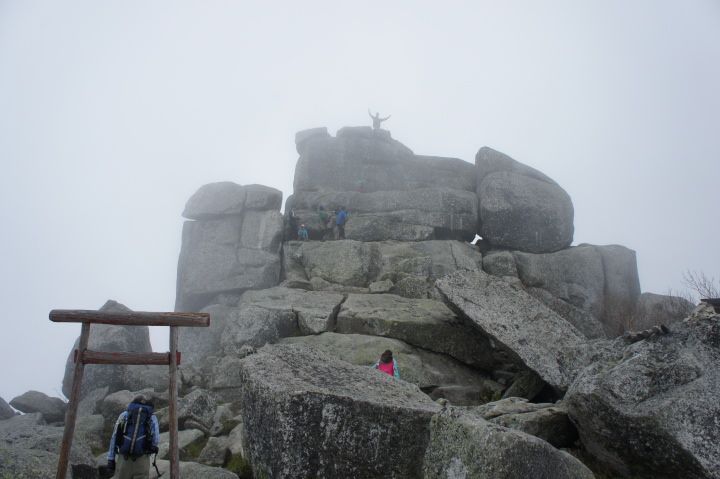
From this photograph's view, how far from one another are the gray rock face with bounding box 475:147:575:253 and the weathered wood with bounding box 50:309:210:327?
23.3 metres

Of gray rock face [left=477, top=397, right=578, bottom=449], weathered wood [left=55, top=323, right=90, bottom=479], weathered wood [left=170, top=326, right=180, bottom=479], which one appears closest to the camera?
weathered wood [left=55, top=323, right=90, bottom=479]

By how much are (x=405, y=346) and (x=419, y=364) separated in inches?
42.2

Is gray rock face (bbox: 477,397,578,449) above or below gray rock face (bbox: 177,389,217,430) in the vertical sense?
above

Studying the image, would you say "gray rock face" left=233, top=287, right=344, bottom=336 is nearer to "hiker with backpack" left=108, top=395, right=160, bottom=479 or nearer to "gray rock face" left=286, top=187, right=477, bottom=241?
"gray rock face" left=286, top=187, right=477, bottom=241

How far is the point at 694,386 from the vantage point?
27.9 feet

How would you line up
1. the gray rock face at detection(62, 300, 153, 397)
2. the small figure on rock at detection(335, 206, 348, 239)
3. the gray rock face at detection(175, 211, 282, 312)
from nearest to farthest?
1. the gray rock face at detection(62, 300, 153, 397)
2. the gray rock face at detection(175, 211, 282, 312)
3. the small figure on rock at detection(335, 206, 348, 239)

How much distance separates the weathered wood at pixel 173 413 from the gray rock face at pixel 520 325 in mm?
8335

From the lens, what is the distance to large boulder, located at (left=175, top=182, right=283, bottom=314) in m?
25.2

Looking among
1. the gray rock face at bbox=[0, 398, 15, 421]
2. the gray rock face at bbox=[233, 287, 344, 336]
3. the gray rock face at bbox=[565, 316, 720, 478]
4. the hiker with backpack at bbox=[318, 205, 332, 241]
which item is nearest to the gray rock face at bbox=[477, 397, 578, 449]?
the gray rock face at bbox=[565, 316, 720, 478]

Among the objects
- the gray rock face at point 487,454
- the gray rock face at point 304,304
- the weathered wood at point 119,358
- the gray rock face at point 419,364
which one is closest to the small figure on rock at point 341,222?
the gray rock face at point 304,304

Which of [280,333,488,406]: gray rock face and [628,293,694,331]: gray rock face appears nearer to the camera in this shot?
[280,333,488,406]: gray rock face

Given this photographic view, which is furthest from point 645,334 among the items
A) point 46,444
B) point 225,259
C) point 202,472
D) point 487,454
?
point 225,259

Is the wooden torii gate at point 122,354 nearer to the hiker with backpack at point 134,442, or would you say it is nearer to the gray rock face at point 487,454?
the hiker with backpack at point 134,442

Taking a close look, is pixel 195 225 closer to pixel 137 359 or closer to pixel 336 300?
pixel 336 300
